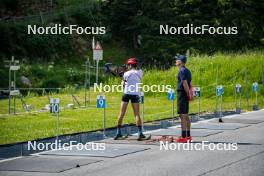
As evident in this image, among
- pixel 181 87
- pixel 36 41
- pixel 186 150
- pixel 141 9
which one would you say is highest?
pixel 141 9

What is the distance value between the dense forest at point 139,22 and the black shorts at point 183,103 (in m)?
27.6

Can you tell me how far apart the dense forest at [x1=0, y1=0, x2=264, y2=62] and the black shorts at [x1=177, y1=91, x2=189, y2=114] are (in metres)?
27.6

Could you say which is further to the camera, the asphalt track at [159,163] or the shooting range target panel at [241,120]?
the shooting range target panel at [241,120]

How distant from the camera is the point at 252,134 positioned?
1627 cm

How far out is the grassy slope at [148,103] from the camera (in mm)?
17609

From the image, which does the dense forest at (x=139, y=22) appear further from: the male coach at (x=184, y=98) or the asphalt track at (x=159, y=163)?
the asphalt track at (x=159, y=163)

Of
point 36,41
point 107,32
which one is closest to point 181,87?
point 36,41

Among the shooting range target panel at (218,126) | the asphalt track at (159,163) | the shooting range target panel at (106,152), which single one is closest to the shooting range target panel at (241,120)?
the shooting range target panel at (218,126)

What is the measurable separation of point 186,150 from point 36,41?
1174 inches

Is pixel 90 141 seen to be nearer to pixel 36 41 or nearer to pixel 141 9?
pixel 36 41

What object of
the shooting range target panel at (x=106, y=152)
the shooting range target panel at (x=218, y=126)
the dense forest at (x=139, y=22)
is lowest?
the shooting range target panel at (x=106, y=152)

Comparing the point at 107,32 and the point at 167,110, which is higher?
the point at 107,32

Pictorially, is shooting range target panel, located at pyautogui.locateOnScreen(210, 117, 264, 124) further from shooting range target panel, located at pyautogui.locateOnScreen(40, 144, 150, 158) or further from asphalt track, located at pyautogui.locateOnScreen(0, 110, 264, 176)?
shooting range target panel, located at pyautogui.locateOnScreen(40, 144, 150, 158)

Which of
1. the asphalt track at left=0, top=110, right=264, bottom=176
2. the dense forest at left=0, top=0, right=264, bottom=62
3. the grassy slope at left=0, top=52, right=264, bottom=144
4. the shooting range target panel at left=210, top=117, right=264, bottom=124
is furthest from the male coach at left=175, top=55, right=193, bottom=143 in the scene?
the dense forest at left=0, top=0, right=264, bottom=62
